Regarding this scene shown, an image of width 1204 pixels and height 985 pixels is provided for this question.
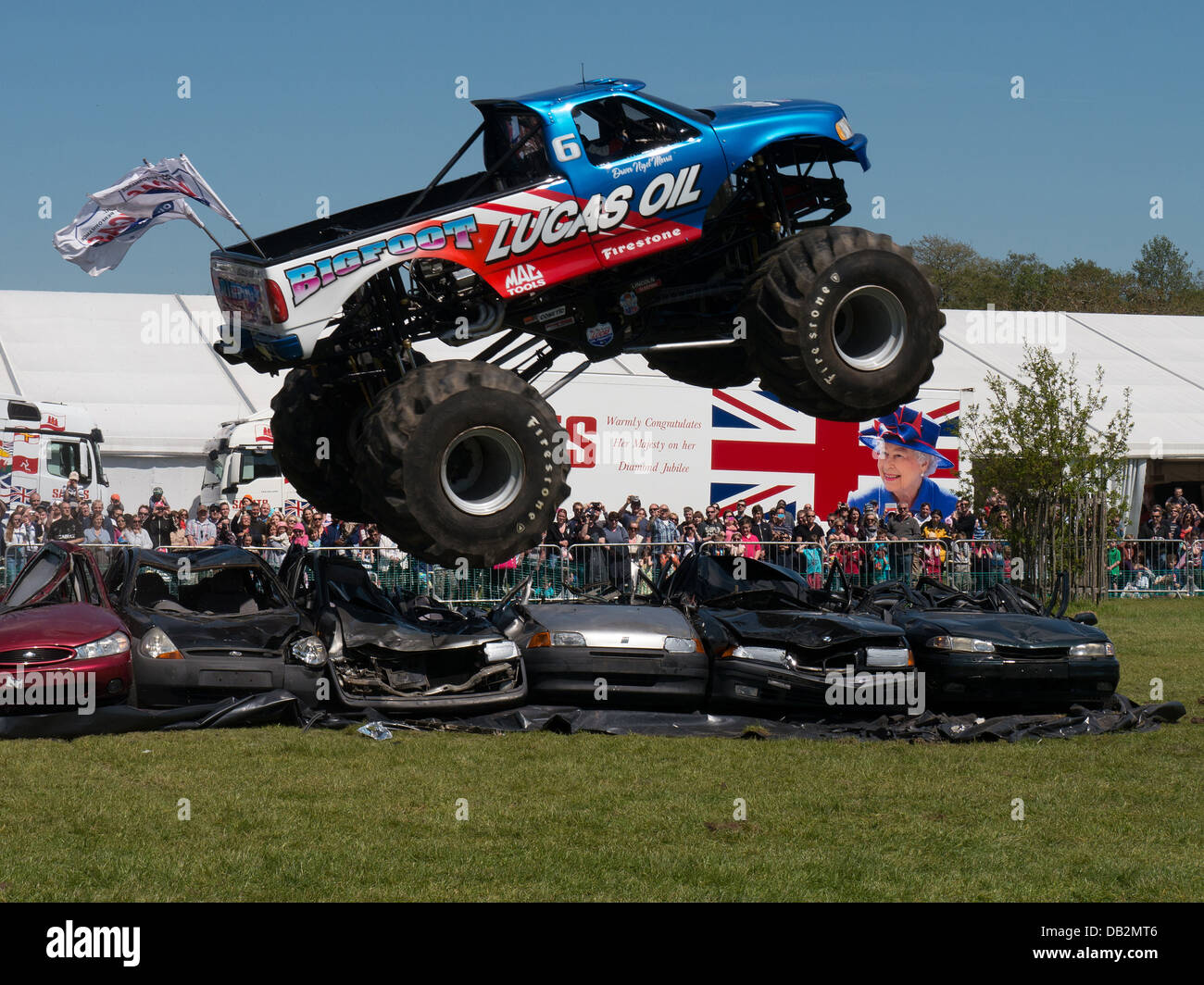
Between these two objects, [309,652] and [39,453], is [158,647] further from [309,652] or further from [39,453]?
[39,453]

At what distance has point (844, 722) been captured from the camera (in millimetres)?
11742

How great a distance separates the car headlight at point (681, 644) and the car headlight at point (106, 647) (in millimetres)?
4388

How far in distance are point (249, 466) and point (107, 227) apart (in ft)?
49.1

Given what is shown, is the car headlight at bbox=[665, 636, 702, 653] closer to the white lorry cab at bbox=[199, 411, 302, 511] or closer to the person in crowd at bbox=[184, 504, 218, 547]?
the person in crowd at bbox=[184, 504, 218, 547]

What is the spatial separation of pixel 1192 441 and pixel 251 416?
1960 centimetres

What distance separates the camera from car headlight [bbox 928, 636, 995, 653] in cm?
1195

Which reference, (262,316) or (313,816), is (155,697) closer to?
(313,816)

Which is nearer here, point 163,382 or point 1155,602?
point 1155,602

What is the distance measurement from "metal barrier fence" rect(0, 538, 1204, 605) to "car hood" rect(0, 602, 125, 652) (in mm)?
5520

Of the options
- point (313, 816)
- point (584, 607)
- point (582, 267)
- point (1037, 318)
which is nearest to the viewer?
point (313, 816)

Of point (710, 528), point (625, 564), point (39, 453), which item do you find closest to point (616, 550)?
point (625, 564)

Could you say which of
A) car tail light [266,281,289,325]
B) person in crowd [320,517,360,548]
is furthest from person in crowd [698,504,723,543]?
car tail light [266,281,289,325]

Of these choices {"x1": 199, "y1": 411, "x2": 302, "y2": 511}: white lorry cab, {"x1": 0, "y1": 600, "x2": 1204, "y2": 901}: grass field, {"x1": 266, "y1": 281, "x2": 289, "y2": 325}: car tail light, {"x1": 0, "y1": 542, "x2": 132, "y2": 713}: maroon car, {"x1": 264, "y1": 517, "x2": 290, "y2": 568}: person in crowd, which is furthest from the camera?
{"x1": 199, "y1": 411, "x2": 302, "y2": 511}: white lorry cab
